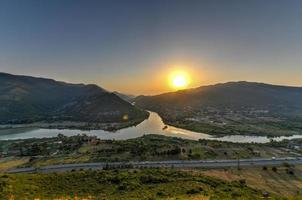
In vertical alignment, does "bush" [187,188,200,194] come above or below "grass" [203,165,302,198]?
above

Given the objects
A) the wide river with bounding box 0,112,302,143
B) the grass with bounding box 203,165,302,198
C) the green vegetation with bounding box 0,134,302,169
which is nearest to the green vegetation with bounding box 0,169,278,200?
the grass with bounding box 203,165,302,198

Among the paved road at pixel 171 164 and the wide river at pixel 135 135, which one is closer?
the paved road at pixel 171 164

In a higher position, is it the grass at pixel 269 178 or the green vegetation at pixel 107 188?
the green vegetation at pixel 107 188

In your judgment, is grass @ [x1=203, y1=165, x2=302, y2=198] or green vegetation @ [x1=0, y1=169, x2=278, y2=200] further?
grass @ [x1=203, y1=165, x2=302, y2=198]

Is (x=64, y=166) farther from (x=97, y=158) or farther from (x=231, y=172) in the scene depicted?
(x=231, y=172)

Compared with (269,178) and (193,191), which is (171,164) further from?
(193,191)

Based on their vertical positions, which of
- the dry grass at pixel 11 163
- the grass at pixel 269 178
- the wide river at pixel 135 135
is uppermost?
the wide river at pixel 135 135

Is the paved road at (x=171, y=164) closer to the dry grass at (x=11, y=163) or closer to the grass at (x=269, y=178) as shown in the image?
the grass at (x=269, y=178)

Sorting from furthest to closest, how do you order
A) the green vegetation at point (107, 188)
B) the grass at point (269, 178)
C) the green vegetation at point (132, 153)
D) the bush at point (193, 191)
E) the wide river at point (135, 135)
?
the wide river at point (135, 135)
the green vegetation at point (132, 153)
the grass at point (269, 178)
the bush at point (193, 191)
the green vegetation at point (107, 188)

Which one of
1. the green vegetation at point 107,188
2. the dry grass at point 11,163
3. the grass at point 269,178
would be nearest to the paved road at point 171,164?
the grass at point 269,178

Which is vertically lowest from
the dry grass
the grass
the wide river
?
the dry grass

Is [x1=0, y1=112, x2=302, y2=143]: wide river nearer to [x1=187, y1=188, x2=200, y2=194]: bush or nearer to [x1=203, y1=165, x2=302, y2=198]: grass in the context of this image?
[x1=203, y1=165, x2=302, y2=198]: grass

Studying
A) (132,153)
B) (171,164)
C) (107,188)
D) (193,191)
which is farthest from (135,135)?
(193,191)
